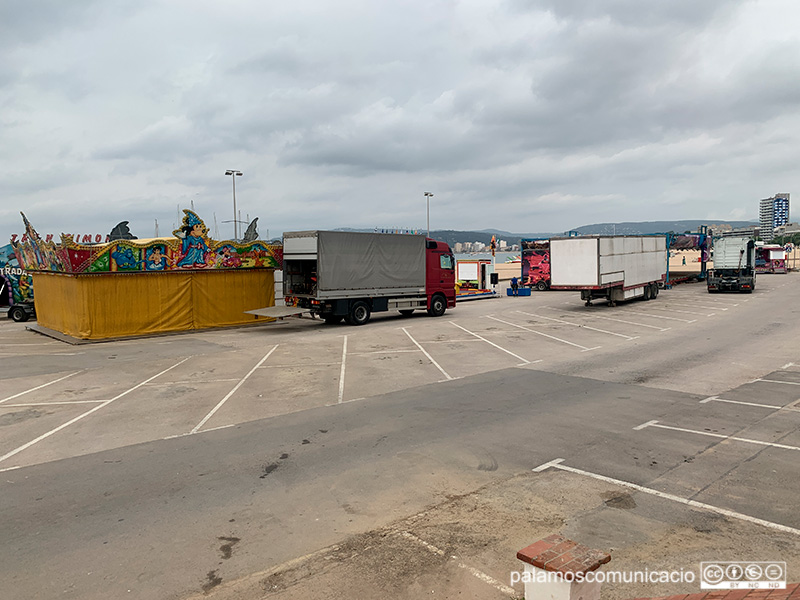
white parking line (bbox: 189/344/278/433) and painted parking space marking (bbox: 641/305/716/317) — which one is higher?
painted parking space marking (bbox: 641/305/716/317)

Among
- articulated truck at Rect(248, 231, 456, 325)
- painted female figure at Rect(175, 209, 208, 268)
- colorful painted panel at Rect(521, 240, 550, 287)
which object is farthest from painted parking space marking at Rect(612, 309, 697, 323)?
painted female figure at Rect(175, 209, 208, 268)

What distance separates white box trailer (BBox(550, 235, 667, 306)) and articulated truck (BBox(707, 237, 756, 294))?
9.35 m

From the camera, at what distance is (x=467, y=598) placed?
16.0ft

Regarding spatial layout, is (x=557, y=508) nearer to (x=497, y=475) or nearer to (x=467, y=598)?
(x=497, y=475)

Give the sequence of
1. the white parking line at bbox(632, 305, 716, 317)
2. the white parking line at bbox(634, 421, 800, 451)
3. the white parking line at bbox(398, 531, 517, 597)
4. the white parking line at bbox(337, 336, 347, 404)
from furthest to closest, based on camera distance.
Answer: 1. the white parking line at bbox(632, 305, 716, 317)
2. the white parking line at bbox(337, 336, 347, 404)
3. the white parking line at bbox(634, 421, 800, 451)
4. the white parking line at bbox(398, 531, 517, 597)

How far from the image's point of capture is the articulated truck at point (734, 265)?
37688 mm

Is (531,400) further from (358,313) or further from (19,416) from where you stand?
(358,313)

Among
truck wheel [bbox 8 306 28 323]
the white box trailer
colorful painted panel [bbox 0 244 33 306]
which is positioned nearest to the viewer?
the white box trailer

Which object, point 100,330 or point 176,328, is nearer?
point 100,330

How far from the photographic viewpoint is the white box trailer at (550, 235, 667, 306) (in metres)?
27.2

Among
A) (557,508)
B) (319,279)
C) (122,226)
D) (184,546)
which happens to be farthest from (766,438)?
(122,226)

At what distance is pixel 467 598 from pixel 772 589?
242cm

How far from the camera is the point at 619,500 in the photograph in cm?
681

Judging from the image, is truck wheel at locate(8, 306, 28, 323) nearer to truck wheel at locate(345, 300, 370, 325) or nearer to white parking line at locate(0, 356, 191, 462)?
truck wheel at locate(345, 300, 370, 325)
